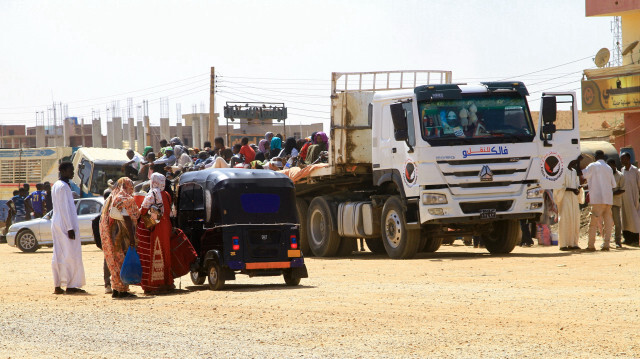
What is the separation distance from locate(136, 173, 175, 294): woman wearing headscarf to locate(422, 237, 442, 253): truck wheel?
8.05 metres

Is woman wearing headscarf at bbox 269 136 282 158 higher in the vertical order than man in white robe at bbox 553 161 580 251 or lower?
higher

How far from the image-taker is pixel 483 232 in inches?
775

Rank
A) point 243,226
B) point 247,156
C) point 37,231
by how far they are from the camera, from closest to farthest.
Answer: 1. point 243,226
2. point 247,156
3. point 37,231

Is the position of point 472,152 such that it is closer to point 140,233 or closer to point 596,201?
point 596,201

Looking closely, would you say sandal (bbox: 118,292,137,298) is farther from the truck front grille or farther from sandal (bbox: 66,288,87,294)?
the truck front grille

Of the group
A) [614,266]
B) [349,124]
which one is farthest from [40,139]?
[614,266]

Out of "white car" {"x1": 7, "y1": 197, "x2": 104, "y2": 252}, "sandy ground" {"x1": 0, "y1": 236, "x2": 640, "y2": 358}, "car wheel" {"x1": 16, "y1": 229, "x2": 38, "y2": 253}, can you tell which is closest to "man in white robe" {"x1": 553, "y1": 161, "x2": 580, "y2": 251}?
"sandy ground" {"x1": 0, "y1": 236, "x2": 640, "y2": 358}

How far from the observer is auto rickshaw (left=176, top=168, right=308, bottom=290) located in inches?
553

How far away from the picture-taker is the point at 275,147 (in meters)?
26.6

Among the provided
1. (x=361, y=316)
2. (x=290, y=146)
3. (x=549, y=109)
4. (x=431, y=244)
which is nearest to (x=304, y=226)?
(x=290, y=146)

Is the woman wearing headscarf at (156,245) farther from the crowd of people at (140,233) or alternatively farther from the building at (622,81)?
the building at (622,81)

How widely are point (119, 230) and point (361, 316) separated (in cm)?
→ 472

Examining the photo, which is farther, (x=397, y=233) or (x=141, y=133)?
(x=141, y=133)

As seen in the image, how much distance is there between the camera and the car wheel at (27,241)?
28.5m
